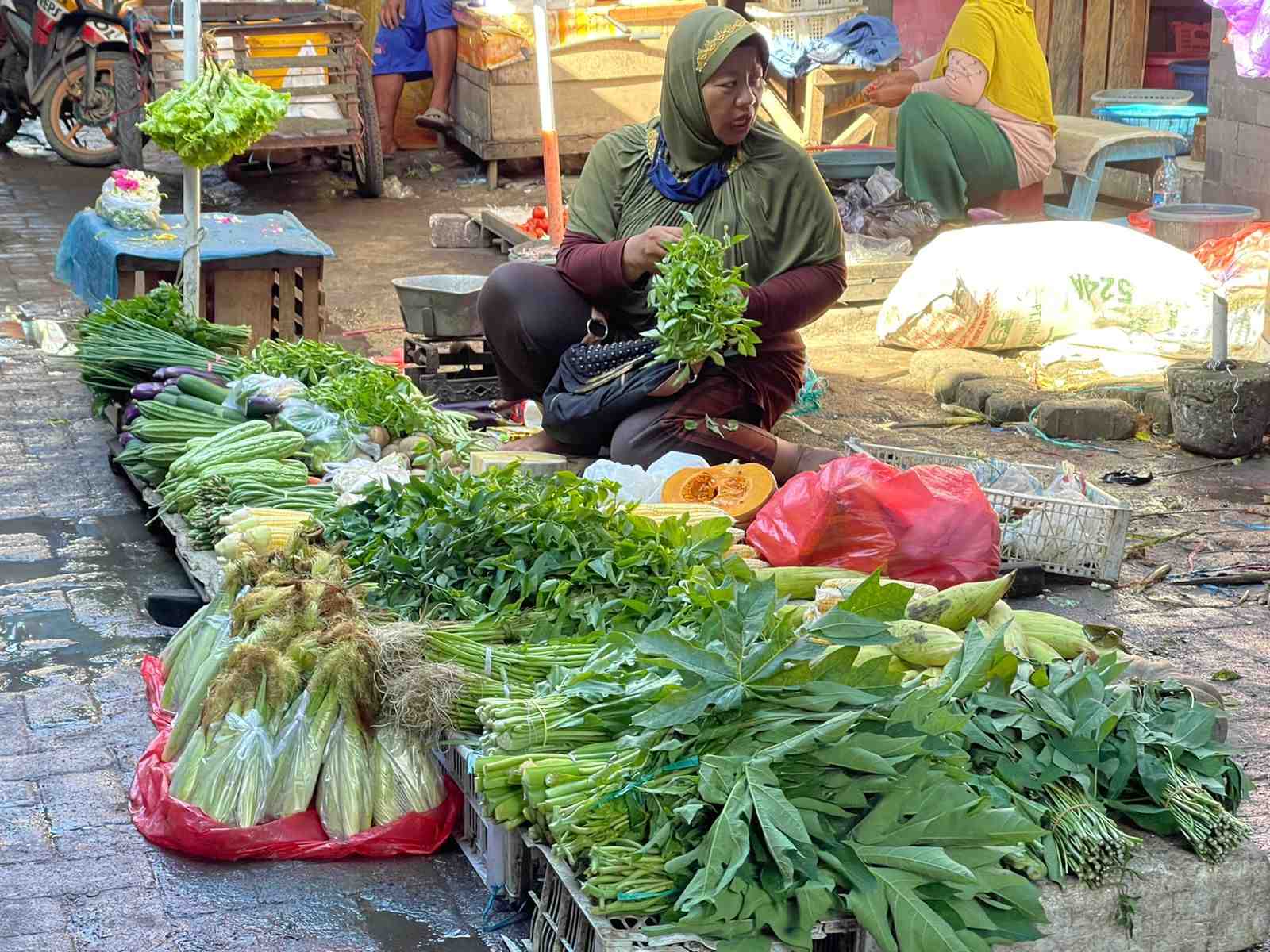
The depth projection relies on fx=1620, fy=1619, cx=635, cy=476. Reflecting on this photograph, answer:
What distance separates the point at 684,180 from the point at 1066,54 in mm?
6856

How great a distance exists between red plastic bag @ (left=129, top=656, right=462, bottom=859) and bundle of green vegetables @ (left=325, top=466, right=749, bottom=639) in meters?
0.49

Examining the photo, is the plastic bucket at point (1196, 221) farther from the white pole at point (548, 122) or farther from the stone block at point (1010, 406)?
the white pole at point (548, 122)

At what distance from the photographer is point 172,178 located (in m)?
12.3

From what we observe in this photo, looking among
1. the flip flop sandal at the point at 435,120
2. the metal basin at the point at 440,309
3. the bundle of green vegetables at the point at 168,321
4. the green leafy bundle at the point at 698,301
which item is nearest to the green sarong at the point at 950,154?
the metal basin at the point at 440,309

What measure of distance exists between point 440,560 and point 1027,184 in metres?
6.10

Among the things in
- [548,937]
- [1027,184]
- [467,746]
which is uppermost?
[1027,184]

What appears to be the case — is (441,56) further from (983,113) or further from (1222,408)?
(1222,408)

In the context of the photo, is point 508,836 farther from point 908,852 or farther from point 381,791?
point 908,852

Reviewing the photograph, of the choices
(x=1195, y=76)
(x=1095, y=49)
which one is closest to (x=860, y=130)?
(x=1095, y=49)

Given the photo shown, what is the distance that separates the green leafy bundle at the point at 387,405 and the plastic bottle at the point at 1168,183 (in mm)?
5080

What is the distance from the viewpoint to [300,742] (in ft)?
11.7

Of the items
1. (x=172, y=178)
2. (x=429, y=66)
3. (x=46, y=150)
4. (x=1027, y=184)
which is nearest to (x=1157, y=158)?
(x=1027, y=184)

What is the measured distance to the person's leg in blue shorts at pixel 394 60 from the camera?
1268cm

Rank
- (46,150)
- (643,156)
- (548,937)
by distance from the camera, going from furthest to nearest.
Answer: (46,150) → (643,156) → (548,937)
